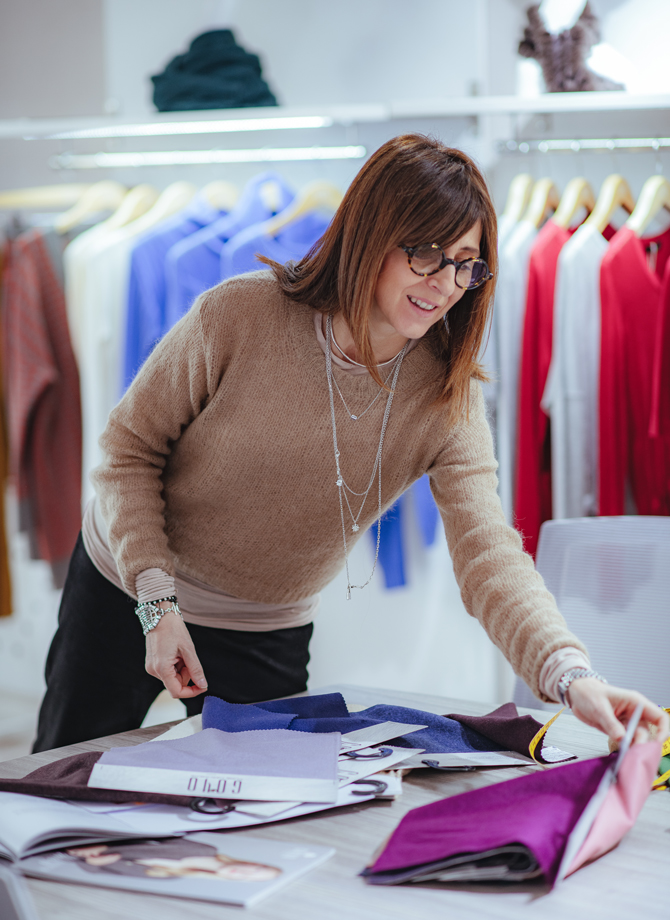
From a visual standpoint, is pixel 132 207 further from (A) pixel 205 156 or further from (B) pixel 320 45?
(B) pixel 320 45

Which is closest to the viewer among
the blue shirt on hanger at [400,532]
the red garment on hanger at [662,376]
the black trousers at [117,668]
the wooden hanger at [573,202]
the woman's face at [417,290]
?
the woman's face at [417,290]

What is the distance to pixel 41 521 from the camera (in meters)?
2.54

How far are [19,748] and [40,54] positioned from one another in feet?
7.90

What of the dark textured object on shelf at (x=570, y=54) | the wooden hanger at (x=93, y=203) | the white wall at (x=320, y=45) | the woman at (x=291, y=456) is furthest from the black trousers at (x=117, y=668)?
the white wall at (x=320, y=45)

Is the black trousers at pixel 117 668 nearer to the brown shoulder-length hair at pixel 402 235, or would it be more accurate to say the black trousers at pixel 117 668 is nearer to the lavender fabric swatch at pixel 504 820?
the brown shoulder-length hair at pixel 402 235

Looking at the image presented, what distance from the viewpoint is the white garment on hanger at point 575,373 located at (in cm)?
219

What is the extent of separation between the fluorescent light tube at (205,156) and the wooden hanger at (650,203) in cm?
79

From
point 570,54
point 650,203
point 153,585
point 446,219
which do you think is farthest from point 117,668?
point 570,54

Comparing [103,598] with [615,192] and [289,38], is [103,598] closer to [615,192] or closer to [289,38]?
[615,192]

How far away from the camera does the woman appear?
110 centimetres

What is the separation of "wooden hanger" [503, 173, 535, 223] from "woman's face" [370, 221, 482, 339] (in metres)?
1.31

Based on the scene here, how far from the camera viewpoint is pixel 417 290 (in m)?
1.13

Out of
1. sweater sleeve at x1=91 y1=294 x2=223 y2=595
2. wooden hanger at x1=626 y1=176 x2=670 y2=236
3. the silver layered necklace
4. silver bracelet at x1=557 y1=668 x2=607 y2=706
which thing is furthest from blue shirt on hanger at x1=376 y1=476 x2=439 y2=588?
silver bracelet at x1=557 y1=668 x2=607 y2=706

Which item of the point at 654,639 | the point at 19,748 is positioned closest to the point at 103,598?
the point at 654,639
